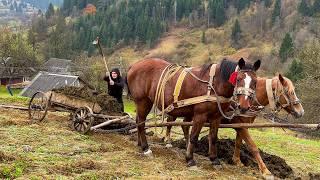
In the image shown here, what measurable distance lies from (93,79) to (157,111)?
48616mm

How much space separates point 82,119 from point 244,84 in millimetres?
5352

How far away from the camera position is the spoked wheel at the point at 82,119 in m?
12.0

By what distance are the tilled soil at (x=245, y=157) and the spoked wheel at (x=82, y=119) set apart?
2.48 meters

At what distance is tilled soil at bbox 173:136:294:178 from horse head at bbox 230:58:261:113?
95.2 inches

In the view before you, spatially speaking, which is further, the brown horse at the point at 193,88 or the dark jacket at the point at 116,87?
the dark jacket at the point at 116,87

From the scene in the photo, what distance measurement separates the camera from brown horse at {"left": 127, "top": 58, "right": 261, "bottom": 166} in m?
8.60

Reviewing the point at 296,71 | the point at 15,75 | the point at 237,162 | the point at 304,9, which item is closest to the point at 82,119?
the point at 237,162

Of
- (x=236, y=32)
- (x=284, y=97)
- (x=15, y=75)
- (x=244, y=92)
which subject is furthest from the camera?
(x=236, y=32)

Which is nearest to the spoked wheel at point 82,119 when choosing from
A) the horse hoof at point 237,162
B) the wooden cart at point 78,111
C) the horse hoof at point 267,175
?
the wooden cart at point 78,111

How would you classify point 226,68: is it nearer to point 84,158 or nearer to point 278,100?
point 278,100

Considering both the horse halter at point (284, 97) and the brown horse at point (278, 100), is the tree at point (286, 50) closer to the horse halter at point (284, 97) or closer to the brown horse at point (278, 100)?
the brown horse at point (278, 100)

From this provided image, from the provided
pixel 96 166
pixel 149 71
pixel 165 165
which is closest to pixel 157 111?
pixel 149 71

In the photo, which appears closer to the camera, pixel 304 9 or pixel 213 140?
pixel 213 140

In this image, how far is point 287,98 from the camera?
31.4ft
